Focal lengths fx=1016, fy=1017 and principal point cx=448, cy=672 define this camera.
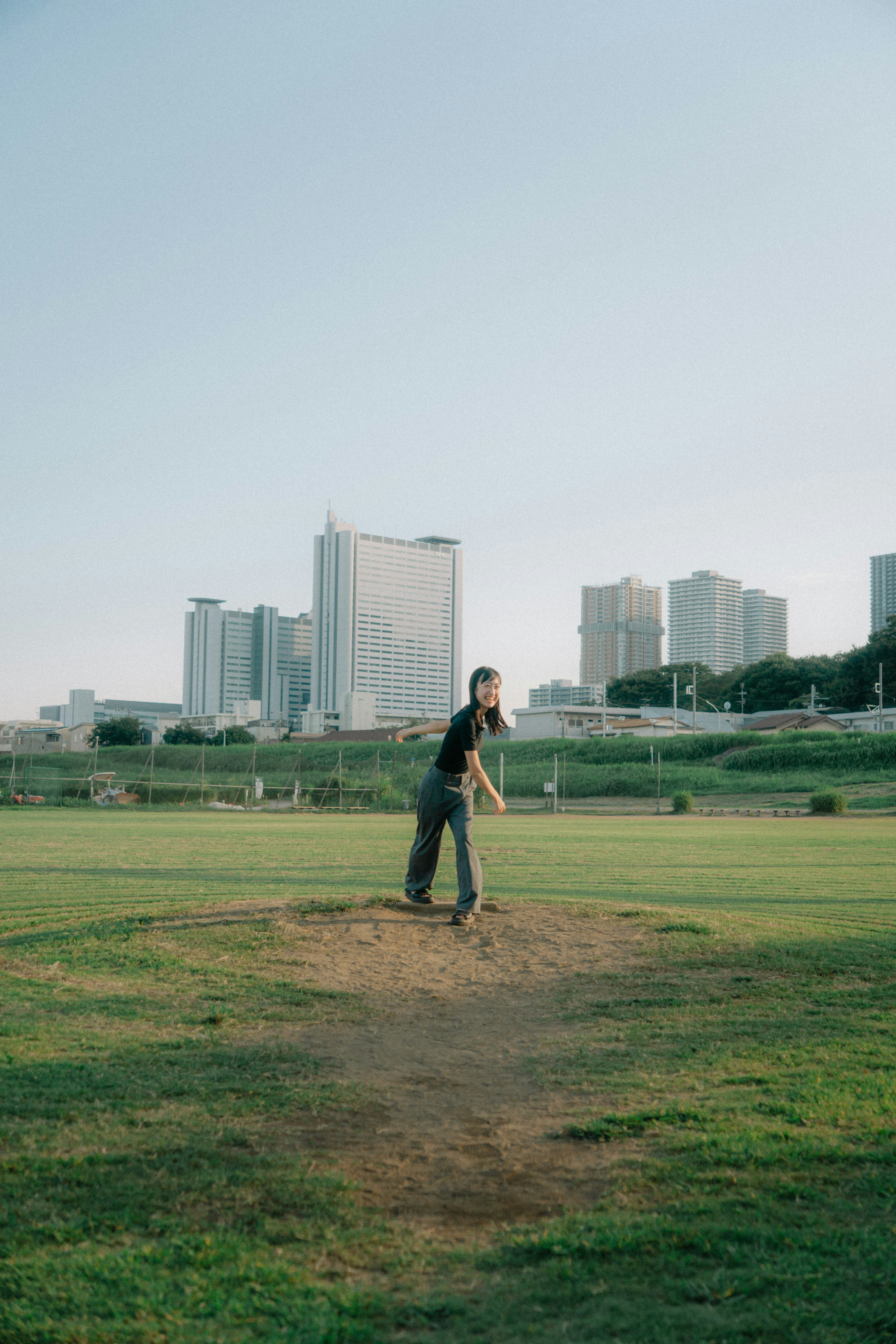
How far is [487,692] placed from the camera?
766cm

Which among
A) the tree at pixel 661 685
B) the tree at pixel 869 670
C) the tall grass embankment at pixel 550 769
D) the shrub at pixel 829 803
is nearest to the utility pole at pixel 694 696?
the tree at pixel 661 685

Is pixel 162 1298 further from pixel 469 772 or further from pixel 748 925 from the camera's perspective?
pixel 748 925

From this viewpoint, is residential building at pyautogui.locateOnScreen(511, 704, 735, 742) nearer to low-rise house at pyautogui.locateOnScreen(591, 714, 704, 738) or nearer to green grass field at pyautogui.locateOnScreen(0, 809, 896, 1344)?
low-rise house at pyautogui.locateOnScreen(591, 714, 704, 738)

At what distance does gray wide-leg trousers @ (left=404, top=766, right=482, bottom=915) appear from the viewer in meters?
7.58

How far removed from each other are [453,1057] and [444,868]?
9.98m

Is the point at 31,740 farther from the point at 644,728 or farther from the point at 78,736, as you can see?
the point at 644,728

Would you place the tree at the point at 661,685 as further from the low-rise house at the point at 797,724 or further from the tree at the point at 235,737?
the tree at the point at 235,737

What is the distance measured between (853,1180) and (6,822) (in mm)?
26727

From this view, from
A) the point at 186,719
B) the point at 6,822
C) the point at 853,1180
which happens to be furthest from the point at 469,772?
the point at 186,719

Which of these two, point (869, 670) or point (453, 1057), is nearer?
point (453, 1057)

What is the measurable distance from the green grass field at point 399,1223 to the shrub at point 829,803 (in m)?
34.0

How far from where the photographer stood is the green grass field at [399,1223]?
2.31m

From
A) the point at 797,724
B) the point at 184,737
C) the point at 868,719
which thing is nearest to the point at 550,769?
the point at 797,724

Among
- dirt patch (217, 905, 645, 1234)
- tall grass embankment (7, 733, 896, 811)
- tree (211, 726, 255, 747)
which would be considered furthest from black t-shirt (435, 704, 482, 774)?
tree (211, 726, 255, 747)
